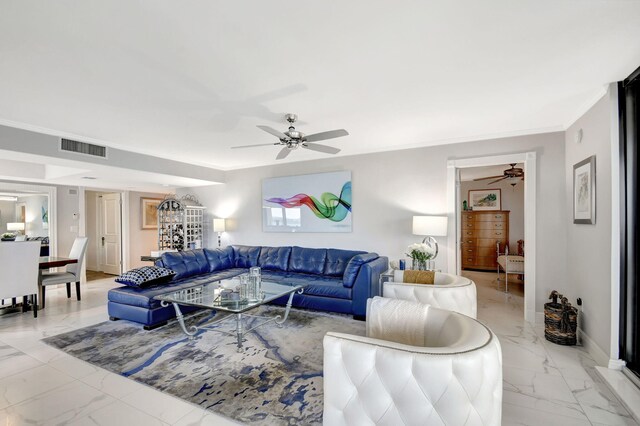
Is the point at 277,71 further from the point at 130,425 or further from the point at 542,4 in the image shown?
the point at 130,425

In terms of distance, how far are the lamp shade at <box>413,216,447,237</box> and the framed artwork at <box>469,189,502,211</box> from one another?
14.5 feet

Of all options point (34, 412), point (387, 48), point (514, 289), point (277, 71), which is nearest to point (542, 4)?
point (387, 48)

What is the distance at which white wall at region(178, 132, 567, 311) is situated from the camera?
3.62 m

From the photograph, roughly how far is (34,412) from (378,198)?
14.1 ft

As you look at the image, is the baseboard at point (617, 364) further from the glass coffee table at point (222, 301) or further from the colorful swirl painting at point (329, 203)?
the colorful swirl painting at point (329, 203)

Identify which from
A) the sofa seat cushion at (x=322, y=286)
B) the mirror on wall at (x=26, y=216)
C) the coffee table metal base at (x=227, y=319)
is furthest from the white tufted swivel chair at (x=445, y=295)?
the mirror on wall at (x=26, y=216)

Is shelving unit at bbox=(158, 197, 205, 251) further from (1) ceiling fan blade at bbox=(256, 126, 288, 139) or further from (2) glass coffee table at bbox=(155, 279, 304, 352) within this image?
(1) ceiling fan blade at bbox=(256, 126, 288, 139)

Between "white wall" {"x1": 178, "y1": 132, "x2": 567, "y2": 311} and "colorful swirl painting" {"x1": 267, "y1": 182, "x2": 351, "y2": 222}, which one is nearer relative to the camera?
"white wall" {"x1": 178, "y1": 132, "x2": 567, "y2": 311}

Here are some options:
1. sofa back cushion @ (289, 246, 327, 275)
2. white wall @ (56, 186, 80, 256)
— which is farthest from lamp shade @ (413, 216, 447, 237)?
white wall @ (56, 186, 80, 256)

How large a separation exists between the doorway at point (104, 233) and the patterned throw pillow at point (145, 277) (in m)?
4.01

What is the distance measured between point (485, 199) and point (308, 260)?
5.30m

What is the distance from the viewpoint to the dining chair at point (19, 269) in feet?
12.4

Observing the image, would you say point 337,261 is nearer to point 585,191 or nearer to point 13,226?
point 585,191

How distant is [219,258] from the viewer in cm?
525
